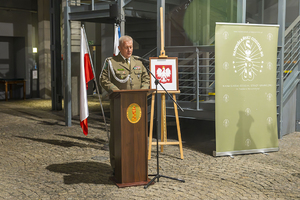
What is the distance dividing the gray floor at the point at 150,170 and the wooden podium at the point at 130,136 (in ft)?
0.53

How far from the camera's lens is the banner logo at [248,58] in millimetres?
5688

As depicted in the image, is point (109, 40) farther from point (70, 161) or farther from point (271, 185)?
point (271, 185)

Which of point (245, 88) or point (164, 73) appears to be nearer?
point (164, 73)

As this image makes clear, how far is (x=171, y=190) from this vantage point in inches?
157

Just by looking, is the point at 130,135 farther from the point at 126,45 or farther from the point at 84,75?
the point at 84,75

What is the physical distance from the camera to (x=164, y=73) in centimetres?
552

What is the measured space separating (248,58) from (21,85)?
1232cm

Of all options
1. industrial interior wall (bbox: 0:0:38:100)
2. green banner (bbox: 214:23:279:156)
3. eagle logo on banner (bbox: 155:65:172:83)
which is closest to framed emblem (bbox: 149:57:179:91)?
eagle logo on banner (bbox: 155:65:172:83)

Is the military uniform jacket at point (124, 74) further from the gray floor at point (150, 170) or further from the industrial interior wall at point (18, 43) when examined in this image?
the industrial interior wall at point (18, 43)

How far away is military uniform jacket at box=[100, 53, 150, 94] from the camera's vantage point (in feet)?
14.3

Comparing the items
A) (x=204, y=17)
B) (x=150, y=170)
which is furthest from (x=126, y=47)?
(x=204, y=17)

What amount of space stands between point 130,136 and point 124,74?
81cm

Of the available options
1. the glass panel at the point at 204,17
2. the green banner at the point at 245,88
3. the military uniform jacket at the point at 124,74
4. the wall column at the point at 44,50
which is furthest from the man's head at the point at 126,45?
the wall column at the point at 44,50

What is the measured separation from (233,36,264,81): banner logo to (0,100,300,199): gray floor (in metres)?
1.30
